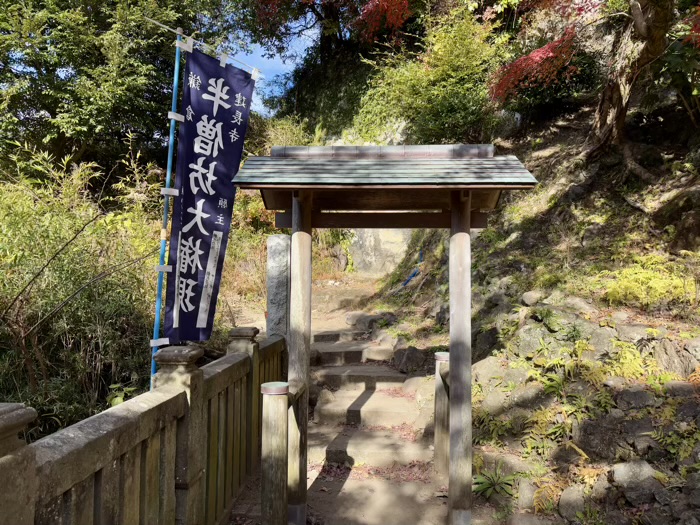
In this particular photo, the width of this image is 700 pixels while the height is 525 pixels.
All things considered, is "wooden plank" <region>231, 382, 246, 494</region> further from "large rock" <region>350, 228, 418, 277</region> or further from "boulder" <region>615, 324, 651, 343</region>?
"large rock" <region>350, 228, 418, 277</region>

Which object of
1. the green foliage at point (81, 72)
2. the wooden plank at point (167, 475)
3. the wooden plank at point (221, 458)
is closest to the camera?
the wooden plank at point (167, 475)

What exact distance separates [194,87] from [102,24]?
1162 cm

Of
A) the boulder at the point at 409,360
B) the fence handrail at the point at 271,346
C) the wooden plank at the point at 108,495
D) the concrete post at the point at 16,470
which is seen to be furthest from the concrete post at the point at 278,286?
the concrete post at the point at 16,470

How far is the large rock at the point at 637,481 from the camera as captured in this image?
138 inches

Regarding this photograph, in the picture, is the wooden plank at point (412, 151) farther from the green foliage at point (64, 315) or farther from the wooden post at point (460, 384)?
the green foliage at point (64, 315)

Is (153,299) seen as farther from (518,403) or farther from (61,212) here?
(518,403)

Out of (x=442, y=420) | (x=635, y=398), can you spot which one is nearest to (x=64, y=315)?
(x=442, y=420)

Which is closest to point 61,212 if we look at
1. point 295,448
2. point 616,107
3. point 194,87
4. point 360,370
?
point 194,87

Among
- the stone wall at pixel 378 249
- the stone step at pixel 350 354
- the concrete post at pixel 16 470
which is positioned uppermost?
the stone wall at pixel 378 249

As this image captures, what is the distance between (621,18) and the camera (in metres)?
9.72

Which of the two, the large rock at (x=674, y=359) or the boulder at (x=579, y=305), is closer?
the large rock at (x=674, y=359)

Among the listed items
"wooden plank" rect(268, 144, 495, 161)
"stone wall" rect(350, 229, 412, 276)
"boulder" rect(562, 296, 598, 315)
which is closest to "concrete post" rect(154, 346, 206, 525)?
"wooden plank" rect(268, 144, 495, 161)

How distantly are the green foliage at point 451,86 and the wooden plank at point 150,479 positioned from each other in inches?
363

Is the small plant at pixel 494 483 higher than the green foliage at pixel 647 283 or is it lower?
lower
